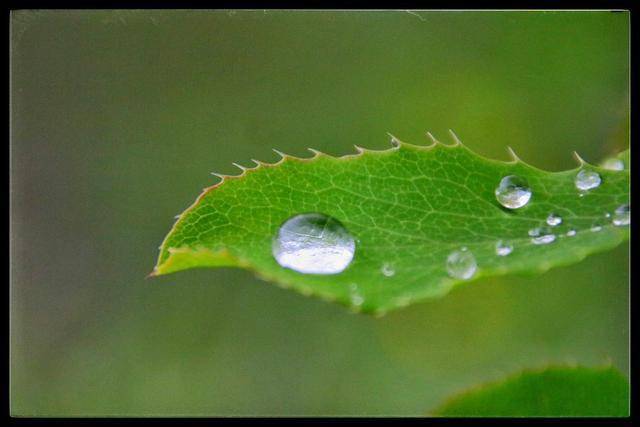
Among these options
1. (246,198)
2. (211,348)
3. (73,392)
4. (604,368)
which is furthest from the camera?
(211,348)

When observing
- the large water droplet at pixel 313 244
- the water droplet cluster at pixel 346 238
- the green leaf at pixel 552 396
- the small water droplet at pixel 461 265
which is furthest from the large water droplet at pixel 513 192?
the green leaf at pixel 552 396

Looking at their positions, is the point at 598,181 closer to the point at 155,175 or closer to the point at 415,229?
the point at 415,229

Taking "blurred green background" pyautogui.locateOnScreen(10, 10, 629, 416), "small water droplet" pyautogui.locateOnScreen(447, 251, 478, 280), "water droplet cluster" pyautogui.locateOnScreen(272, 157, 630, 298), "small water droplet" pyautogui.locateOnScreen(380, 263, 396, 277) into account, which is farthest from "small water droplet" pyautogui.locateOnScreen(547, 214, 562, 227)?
"blurred green background" pyautogui.locateOnScreen(10, 10, 629, 416)

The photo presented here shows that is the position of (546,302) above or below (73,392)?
above

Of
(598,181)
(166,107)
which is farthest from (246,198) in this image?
(166,107)

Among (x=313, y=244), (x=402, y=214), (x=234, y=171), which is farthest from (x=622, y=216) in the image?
(x=234, y=171)

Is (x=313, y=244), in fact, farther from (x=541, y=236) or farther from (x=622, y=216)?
(x=622, y=216)

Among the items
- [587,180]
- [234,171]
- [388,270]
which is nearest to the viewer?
[587,180]

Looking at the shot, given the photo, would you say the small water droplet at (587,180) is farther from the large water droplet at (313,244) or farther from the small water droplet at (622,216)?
the large water droplet at (313,244)
